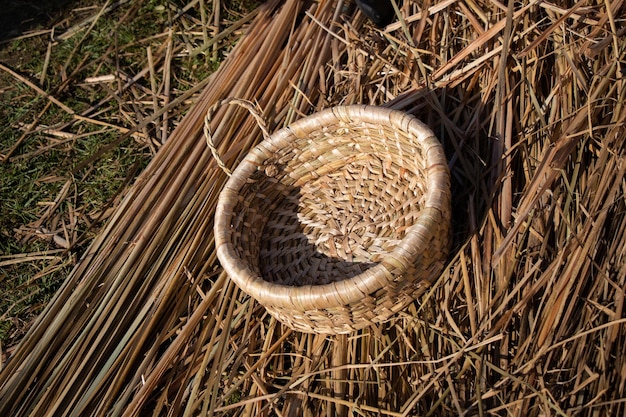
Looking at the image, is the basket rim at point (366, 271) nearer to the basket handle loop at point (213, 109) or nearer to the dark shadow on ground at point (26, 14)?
the basket handle loop at point (213, 109)

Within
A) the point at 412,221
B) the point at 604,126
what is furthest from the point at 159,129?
the point at 604,126

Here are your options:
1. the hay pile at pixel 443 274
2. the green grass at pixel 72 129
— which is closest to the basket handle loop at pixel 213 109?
the hay pile at pixel 443 274

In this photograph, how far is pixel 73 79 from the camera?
2.39 metres

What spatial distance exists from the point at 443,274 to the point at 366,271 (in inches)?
9.4

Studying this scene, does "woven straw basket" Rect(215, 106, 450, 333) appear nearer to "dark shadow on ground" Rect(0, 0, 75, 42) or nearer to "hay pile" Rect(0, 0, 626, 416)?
"hay pile" Rect(0, 0, 626, 416)

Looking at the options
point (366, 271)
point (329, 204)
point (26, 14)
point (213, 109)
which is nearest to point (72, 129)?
point (26, 14)

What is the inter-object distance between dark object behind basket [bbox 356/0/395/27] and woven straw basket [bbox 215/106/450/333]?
1.35 feet

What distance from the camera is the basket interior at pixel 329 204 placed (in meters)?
1.68

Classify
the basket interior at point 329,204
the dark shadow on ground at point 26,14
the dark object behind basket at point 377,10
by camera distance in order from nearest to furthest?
the basket interior at point 329,204
the dark object behind basket at point 377,10
the dark shadow on ground at point 26,14

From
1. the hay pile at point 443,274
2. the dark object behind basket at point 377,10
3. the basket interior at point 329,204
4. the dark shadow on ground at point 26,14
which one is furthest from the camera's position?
the dark shadow on ground at point 26,14

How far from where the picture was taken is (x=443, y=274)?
1.55 meters

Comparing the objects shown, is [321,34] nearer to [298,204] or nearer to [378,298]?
[298,204]

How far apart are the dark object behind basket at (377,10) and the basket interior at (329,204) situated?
411mm

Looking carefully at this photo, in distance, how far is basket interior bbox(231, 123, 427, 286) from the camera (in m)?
1.68
